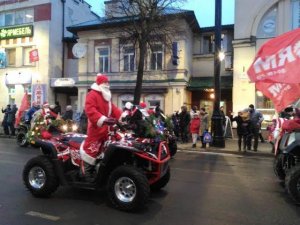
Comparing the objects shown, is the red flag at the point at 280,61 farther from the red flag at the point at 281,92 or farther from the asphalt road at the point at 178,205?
the asphalt road at the point at 178,205

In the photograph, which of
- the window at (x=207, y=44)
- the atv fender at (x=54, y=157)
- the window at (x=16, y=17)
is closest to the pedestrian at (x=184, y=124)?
the window at (x=207, y=44)

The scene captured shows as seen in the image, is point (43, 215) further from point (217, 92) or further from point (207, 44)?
point (207, 44)

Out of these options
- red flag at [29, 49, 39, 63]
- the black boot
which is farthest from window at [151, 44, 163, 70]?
the black boot

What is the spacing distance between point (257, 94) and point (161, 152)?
53.1ft

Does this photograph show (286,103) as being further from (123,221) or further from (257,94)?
(257,94)

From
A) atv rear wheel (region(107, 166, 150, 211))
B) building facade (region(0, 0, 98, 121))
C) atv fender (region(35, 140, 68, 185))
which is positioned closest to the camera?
atv rear wheel (region(107, 166, 150, 211))

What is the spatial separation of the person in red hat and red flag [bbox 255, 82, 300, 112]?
9.89 ft

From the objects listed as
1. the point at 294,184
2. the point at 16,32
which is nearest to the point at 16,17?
the point at 16,32

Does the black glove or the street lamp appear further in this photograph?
the street lamp

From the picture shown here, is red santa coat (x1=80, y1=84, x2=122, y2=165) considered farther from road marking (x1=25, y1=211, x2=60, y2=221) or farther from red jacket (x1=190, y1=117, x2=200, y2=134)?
red jacket (x1=190, y1=117, x2=200, y2=134)

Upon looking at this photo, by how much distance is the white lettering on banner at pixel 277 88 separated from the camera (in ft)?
24.3

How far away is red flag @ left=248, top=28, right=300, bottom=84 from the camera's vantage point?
6418 mm

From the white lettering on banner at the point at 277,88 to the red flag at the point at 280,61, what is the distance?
1.82 ft

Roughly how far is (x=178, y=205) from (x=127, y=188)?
2.98 feet
